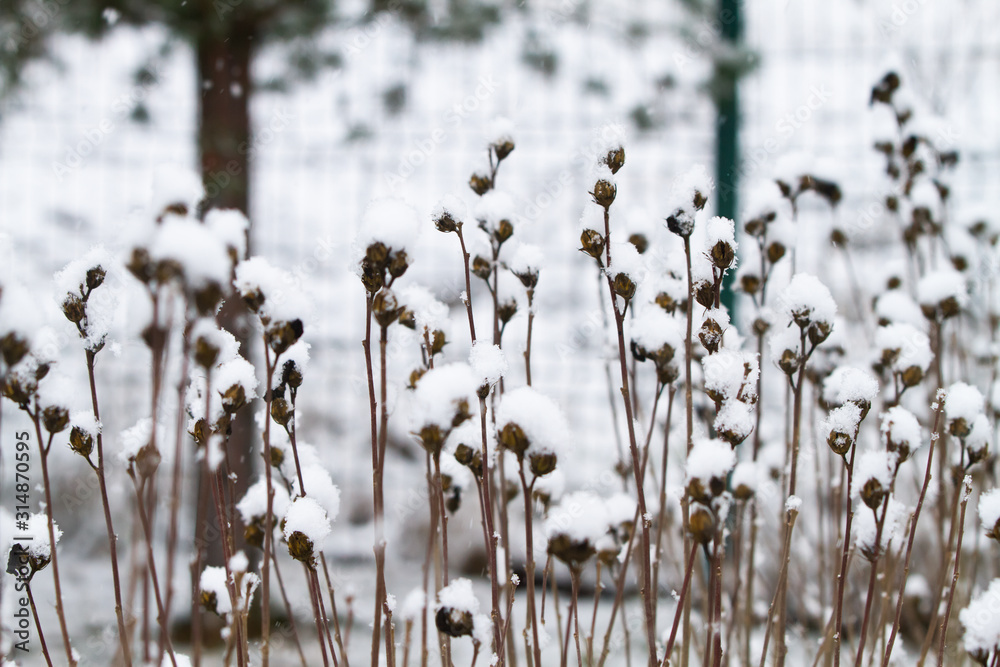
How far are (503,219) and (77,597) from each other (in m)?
2.91

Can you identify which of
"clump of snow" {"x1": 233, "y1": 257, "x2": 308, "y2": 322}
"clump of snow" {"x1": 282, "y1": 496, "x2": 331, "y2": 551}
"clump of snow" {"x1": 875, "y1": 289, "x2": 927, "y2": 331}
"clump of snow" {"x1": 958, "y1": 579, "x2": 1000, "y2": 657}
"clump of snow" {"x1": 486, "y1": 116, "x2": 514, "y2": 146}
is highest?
"clump of snow" {"x1": 486, "y1": 116, "x2": 514, "y2": 146}

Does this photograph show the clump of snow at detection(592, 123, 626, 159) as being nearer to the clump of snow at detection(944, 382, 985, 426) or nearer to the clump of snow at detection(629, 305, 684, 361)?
the clump of snow at detection(629, 305, 684, 361)

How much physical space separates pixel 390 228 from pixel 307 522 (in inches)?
10.5

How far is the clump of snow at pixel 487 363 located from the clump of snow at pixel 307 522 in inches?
7.6

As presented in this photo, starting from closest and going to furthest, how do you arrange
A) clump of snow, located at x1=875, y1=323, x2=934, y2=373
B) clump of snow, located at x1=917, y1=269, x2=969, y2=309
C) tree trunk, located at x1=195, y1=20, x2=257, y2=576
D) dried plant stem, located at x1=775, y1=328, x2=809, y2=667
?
dried plant stem, located at x1=775, y1=328, x2=809, y2=667
clump of snow, located at x1=875, y1=323, x2=934, y2=373
clump of snow, located at x1=917, y1=269, x2=969, y2=309
tree trunk, located at x1=195, y1=20, x2=257, y2=576

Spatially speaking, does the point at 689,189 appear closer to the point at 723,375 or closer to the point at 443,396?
the point at 723,375

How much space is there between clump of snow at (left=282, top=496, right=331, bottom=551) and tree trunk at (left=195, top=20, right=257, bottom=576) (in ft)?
5.89

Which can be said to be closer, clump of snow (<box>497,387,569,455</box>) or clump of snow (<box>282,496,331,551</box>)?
clump of snow (<box>497,387,569,455</box>)

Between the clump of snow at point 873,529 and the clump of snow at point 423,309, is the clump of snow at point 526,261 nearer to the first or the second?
the clump of snow at point 423,309

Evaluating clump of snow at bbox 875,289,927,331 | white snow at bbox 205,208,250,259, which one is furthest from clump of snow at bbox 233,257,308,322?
clump of snow at bbox 875,289,927,331

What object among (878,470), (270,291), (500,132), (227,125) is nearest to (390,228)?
(270,291)

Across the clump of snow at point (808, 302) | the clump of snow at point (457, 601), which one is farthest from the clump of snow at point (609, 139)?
the clump of snow at point (457, 601)

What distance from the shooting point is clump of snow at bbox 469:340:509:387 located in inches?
24.3

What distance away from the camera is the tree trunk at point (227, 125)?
241cm
